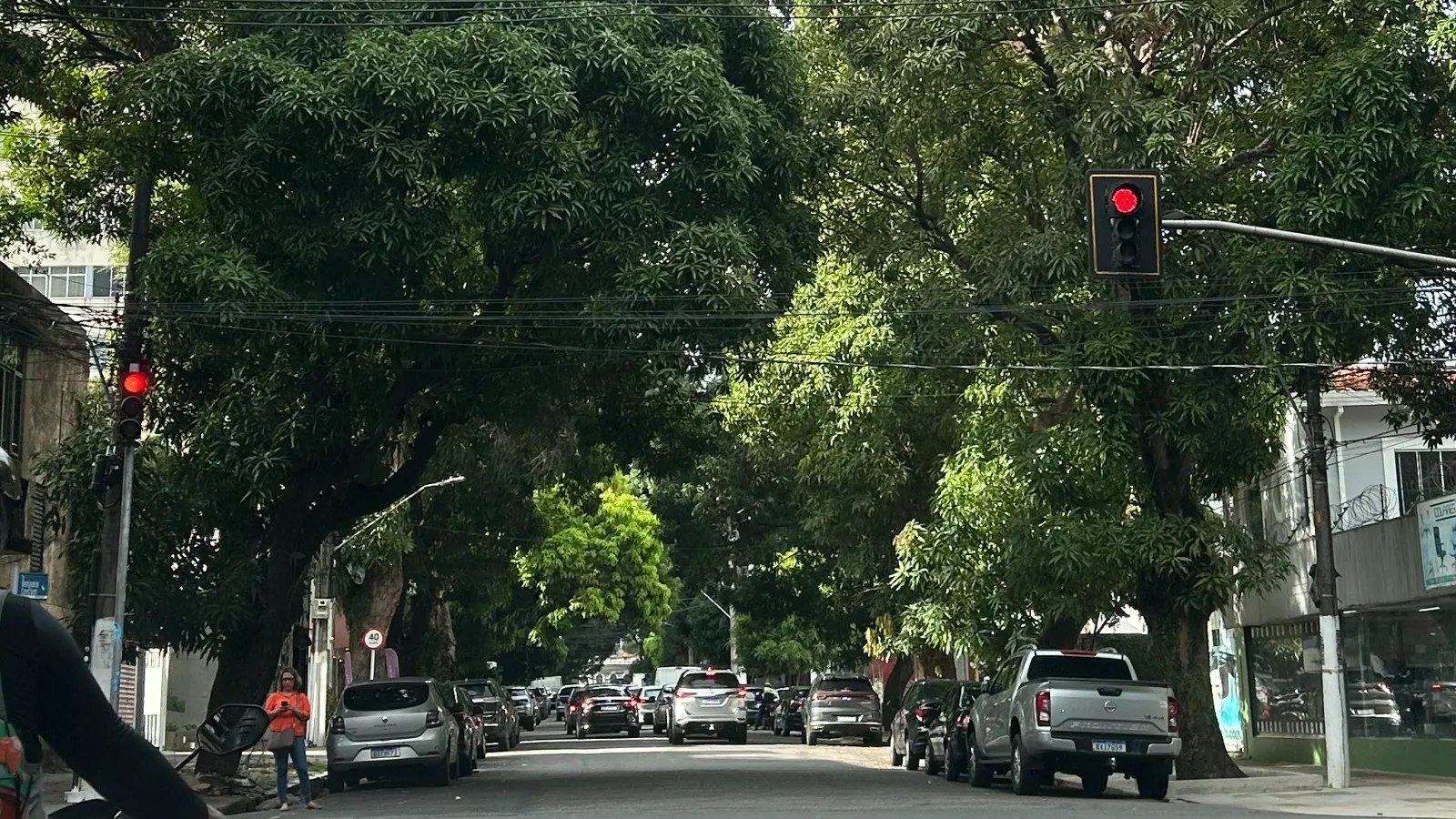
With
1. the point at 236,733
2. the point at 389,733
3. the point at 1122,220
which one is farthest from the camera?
the point at 389,733

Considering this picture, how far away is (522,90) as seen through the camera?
2112cm

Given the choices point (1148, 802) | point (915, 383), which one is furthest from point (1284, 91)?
Answer: point (1148, 802)

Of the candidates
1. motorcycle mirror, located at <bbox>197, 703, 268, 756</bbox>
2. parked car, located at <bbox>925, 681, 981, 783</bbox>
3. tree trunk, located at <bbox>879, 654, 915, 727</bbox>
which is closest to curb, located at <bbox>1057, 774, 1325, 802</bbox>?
parked car, located at <bbox>925, 681, 981, 783</bbox>

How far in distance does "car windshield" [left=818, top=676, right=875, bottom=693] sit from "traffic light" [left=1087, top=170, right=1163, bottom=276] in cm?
2739

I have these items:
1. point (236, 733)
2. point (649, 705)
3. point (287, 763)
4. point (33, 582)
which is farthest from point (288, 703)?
point (649, 705)

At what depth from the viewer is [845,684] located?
42.4 metres

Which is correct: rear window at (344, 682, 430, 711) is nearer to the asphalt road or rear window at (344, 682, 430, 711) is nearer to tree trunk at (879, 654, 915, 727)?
the asphalt road

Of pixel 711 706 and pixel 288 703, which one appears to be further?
pixel 711 706

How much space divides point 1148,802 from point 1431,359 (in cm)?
765

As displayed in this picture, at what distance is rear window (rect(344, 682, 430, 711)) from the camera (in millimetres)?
25328

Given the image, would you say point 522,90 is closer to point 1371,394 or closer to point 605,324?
point 605,324

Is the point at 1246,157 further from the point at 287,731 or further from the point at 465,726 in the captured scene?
the point at 465,726

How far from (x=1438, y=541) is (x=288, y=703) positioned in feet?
51.7

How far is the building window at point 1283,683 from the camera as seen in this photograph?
3145 centimetres
